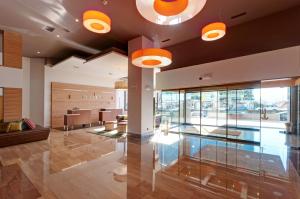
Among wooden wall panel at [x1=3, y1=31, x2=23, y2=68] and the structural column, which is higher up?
wooden wall panel at [x1=3, y1=31, x2=23, y2=68]

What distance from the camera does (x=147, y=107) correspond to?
6.97m

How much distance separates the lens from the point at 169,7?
8.48ft

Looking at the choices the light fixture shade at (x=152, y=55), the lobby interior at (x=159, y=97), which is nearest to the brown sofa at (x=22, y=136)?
the lobby interior at (x=159, y=97)

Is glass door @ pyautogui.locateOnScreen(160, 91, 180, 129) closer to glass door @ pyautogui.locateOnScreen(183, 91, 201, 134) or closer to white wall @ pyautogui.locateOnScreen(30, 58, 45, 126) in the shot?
glass door @ pyautogui.locateOnScreen(183, 91, 201, 134)

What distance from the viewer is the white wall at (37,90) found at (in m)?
9.52

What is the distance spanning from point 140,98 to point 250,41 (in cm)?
514

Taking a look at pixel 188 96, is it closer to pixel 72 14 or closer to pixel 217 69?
pixel 217 69

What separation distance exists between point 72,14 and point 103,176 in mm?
5378

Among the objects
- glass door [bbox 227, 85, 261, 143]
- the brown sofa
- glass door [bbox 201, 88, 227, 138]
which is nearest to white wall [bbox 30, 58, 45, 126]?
the brown sofa

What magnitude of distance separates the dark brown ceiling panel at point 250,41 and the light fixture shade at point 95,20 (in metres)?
5.09

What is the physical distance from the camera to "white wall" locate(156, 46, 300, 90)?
5020mm

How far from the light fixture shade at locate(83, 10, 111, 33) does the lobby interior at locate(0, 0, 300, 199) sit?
0.02 m

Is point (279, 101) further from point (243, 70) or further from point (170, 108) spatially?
point (170, 108)

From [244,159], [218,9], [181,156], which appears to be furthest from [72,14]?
[244,159]
